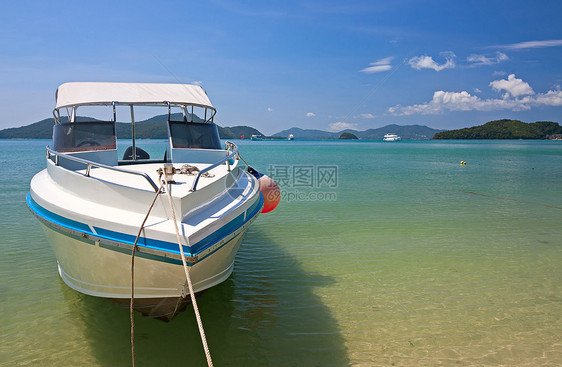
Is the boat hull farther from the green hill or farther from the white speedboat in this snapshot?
the green hill

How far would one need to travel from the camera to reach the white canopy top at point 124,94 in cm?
694

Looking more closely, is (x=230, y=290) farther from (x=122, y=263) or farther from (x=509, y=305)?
(x=509, y=305)

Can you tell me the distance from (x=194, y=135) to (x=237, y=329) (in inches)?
160

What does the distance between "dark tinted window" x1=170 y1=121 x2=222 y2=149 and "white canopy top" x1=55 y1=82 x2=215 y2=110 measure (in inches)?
18.4

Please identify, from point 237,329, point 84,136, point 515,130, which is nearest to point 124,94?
point 84,136

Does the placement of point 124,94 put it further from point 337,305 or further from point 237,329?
point 337,305

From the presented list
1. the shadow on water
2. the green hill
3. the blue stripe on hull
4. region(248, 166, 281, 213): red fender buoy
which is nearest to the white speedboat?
the blue stripe on hull

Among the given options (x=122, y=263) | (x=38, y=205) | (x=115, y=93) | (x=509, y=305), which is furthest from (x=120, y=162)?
(x=509, y=305)

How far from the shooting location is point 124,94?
719cm

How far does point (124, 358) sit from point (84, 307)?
73.3 inches

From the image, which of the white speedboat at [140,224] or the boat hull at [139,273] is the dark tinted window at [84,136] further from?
the boat hull at [139,273]

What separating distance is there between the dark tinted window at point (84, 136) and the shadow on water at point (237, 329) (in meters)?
2.75

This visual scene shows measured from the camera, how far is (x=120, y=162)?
7.25 m

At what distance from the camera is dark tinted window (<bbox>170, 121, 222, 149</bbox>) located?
7.22m
